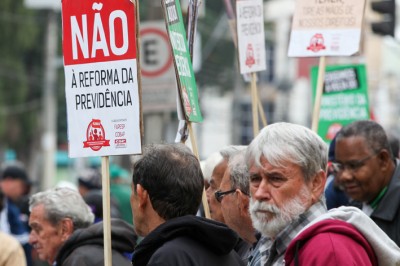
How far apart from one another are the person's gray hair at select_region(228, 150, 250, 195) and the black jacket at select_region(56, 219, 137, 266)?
77 centimetres

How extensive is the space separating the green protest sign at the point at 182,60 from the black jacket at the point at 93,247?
2.85 feet

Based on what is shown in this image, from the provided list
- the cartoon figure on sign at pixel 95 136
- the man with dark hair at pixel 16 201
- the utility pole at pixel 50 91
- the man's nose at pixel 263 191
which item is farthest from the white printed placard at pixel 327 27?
the utility pole at pixel 50 91

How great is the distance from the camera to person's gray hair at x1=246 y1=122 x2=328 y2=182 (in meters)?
4.82

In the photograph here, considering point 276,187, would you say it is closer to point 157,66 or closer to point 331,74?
point 331,74

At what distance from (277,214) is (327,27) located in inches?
109

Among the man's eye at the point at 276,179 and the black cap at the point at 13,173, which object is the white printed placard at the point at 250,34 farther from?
the black cap at the point at 13,173

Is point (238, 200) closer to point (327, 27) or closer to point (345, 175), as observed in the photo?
point (345, 175)

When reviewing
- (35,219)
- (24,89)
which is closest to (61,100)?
(24,89)

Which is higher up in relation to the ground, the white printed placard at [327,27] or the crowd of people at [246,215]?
the white printed placard at [327,27]

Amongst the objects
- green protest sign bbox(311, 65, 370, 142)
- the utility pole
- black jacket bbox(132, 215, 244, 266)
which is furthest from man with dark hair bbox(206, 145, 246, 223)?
the utility pole

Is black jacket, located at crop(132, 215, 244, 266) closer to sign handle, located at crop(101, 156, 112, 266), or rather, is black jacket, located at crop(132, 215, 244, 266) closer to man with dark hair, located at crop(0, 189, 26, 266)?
sign handle, located at crop(101, 156, 112, 266)

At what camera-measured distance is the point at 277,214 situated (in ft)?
15.7

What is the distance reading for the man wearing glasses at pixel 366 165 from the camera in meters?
7.18

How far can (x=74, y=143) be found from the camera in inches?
231
